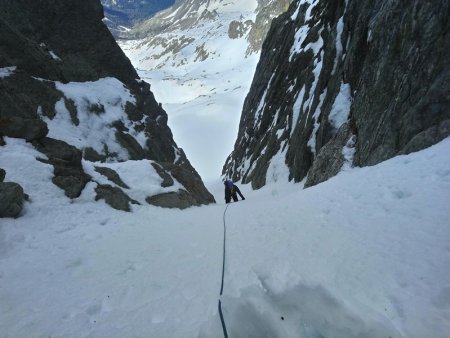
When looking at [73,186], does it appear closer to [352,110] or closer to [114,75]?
[352,110]

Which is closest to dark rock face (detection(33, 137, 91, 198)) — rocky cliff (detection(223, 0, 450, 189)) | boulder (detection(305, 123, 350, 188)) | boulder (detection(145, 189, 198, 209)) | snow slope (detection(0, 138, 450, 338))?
snow slope (detection(0, 138, 450, 338))

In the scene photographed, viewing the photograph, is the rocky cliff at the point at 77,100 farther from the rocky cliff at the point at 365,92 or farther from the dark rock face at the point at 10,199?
the rocky cliff at the point at 365,92

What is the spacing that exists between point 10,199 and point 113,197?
4.37 meters

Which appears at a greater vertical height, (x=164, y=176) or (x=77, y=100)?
(x=77, y=100)

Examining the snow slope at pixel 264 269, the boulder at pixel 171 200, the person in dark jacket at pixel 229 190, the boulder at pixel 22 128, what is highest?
the boulder at pixel 22 128

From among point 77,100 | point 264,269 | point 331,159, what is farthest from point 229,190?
point 77,100

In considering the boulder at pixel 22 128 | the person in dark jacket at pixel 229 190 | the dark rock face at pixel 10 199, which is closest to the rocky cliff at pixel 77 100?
the boulder at pixel 22 128

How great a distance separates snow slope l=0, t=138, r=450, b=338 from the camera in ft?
15.9

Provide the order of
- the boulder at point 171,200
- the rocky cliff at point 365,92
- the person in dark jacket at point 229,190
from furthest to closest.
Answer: the person in dark jacket at point 229,190 < the boulder at point 171,200 < the rocky cliff at point 365,92

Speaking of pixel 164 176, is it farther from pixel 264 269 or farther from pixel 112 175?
pixel 264 269

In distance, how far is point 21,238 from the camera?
8766 mm

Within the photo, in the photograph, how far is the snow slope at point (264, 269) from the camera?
4832 millimetres

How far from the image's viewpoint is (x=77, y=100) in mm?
35875

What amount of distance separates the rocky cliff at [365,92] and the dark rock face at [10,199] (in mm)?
10841
